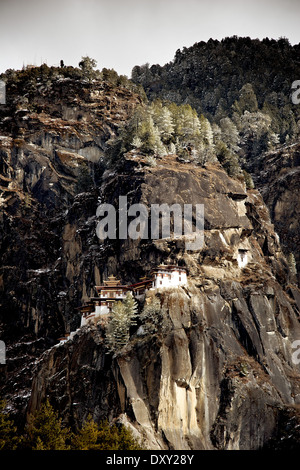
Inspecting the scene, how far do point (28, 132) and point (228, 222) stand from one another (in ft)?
177

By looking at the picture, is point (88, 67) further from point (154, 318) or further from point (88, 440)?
point (88, 440)
